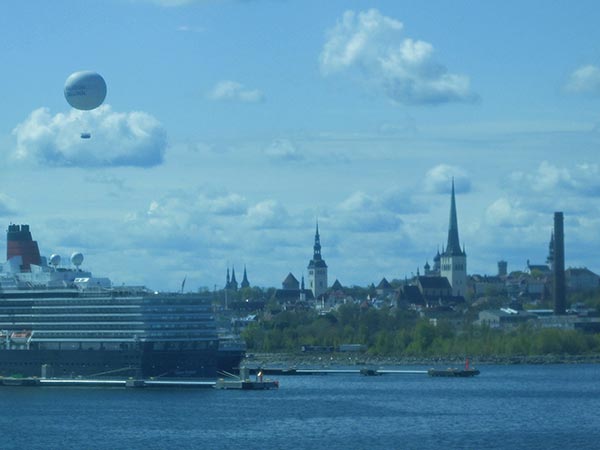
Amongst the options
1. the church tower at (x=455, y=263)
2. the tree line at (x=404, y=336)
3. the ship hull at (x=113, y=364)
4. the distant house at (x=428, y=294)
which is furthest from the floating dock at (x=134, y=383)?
the church tower at (x=455, y=263)

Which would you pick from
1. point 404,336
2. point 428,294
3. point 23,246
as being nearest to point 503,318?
point 404,336

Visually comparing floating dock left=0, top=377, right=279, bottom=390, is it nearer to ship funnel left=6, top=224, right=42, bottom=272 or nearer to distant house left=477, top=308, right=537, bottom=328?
ship funnel left=6, top=224, right=42, bottom=272

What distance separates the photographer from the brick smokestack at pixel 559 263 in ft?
485

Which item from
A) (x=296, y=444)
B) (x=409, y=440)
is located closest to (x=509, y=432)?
(x=409, y=440)

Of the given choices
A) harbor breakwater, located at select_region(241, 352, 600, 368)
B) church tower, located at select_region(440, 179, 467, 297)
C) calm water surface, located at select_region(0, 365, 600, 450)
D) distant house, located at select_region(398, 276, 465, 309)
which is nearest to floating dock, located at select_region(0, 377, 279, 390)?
calm water surface, located at select_region(0, 365, 600, 450)

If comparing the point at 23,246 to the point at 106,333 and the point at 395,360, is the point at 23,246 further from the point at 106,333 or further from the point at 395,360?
the point at 395,360

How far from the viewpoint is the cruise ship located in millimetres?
78188

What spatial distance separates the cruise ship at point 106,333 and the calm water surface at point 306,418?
8.34ft

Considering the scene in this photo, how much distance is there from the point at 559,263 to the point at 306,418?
87.5 metres

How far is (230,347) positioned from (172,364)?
4870mm

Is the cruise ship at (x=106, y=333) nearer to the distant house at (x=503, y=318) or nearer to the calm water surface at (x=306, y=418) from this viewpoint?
the calm water surface at (x=306, y=418)

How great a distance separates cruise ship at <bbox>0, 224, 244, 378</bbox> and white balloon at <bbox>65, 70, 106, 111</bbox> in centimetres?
1163

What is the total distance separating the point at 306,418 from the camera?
207 feet

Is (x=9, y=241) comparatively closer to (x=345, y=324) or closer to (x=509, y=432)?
(x=509, y=432)
